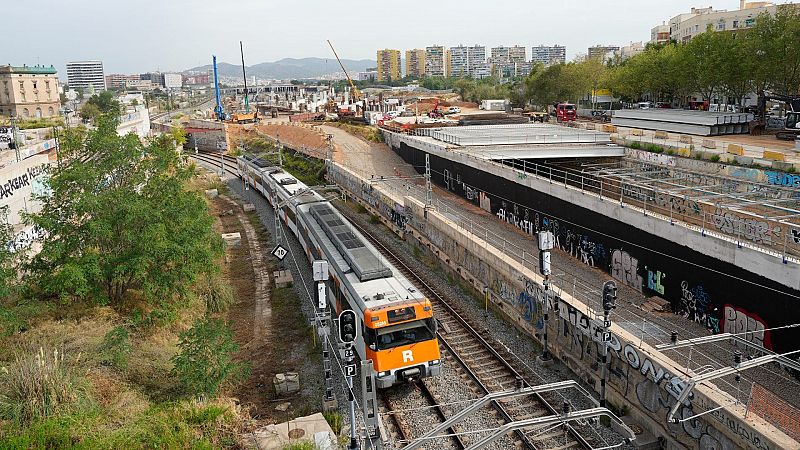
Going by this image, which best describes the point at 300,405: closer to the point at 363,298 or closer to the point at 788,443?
the point at 363,298

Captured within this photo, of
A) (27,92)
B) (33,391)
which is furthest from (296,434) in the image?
(27,92)

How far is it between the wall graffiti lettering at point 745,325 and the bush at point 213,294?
19.9 metres

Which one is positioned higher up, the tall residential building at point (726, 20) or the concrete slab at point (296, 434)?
the tall residential building at point (726, 20)

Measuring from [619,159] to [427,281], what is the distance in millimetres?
21538

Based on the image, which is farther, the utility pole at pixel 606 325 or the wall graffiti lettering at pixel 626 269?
the wall graffiti lettering at pixel 626 269

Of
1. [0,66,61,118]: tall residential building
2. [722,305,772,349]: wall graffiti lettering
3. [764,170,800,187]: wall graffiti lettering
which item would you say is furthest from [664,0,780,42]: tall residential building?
[0,66,61,118]: tall residential building

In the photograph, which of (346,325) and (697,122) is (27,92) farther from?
(346,325)

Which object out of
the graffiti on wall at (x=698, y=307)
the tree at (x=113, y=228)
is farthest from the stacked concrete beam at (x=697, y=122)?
the tree at (x=113, y=228)

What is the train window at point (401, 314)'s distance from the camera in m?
17.1

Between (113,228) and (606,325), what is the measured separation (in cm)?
1749

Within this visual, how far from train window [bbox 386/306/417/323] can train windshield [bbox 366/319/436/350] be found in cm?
21

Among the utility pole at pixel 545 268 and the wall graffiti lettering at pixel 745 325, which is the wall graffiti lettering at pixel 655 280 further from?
the utility pole at pixel 545 268

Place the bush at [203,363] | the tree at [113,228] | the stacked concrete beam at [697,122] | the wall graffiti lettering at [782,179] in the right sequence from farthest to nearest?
1. the stacked concrete beam at [697,122]
2. the wall graffiti lettering at [782,179]
3. the tree at [113,228]
4. the bush at [203,363]

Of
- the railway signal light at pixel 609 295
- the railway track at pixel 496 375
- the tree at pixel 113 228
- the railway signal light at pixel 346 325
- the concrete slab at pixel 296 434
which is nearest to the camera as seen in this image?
the railway signal light at pixel 346 325
